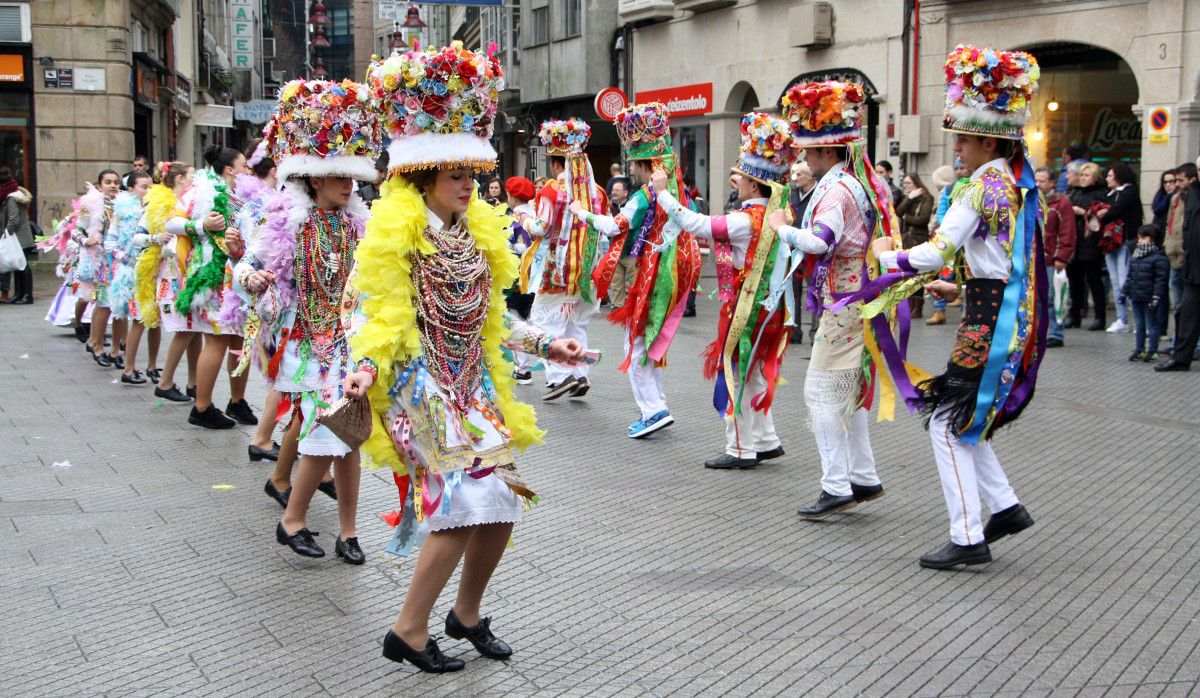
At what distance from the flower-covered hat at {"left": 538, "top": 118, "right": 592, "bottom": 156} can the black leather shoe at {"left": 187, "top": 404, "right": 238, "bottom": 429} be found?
10.9 feet

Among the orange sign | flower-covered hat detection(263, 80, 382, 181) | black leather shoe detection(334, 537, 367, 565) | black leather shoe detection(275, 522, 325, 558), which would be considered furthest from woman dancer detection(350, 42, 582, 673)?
the orange sign

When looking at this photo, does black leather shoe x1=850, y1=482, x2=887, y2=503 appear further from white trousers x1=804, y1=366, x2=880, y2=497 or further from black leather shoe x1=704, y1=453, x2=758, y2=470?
black leather shoe x1=704, y1=453, x2=758, y2=470

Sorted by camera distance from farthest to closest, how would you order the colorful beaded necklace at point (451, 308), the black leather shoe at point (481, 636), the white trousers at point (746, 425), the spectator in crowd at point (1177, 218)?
the spectator in crowd at point (1177, 218) → the white trousers at point (746, 425) → the black leather shoe at point (481, 636) → the colorful beaded necklace at point (451, 308)

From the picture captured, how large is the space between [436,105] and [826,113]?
2.79 meters

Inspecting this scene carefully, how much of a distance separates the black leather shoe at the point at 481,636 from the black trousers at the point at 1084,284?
452 inches

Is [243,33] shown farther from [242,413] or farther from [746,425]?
[746,425]

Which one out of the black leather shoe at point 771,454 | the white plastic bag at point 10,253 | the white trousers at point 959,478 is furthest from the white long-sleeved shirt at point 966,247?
the white plastic bag at point 10,253

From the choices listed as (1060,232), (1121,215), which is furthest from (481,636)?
(1121,215)

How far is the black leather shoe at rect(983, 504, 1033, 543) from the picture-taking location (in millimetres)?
5812

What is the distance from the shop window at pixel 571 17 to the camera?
1359 inches

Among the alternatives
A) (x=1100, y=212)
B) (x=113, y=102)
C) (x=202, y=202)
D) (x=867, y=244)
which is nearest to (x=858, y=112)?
(x=867, y=244)

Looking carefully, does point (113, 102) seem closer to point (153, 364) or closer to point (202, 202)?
point (153, 364)

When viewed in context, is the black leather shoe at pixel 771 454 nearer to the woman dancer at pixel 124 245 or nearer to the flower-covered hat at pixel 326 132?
the flower-covered hat at pixel 326 132

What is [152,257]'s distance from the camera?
33.9 feet
